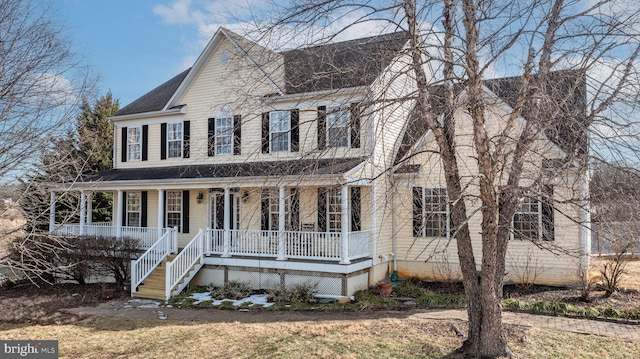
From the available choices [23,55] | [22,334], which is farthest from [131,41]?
[22,334]

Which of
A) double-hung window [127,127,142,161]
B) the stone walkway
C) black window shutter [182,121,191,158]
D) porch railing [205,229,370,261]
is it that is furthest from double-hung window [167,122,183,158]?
the stone walkway

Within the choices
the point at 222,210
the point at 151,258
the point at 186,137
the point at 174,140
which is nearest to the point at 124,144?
the point at 174,140

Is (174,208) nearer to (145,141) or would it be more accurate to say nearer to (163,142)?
(163,142)

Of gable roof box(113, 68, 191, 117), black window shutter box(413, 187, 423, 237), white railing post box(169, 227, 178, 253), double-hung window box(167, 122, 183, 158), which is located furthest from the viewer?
gable roof box(113, 68, 191, 117)

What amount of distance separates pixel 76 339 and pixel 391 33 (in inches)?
348

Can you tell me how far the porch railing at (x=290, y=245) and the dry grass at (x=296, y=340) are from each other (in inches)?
134

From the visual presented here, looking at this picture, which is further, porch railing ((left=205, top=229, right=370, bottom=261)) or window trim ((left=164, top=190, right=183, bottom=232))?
window trim ((left=164, top=190, right=183, bottom=232))

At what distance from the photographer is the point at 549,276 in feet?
43.8

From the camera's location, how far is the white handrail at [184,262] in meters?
13.3

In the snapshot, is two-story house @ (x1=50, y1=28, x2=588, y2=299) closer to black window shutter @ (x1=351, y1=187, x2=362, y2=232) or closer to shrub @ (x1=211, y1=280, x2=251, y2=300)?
black window shutter @ (x1=351, y1=187, x2=362, y2=232)

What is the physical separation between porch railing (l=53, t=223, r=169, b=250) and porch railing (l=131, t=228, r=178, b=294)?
1.21ft

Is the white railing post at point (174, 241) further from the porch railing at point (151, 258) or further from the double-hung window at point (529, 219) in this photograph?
the double-hung window at point (529, 219)

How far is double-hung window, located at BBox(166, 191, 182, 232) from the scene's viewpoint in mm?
17375

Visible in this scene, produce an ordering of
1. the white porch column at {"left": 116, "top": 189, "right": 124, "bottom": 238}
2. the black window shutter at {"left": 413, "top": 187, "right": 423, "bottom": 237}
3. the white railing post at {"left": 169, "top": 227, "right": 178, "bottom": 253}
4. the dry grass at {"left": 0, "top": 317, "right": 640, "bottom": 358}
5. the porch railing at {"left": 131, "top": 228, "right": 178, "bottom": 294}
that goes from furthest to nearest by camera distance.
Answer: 1. the white porch column at {"left": 116, "top": 189, "right": 124, "bottom": 238}
2. the white railing post at {"left": 169, "top": 227, "right": 178, "bottom": 253}
3. the black window shutter at {"left": 413, "top": 187, "right": 423, "bottom": 237}
4. the porch railing at {"left": 131, "top": 228, "right": 178, "bottom": 294}
5. the dry grass at {"left": 0, "top": 317, "right": 640, "bottom": 358}
